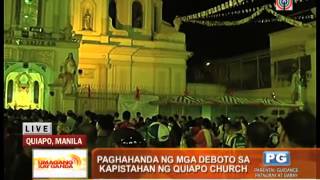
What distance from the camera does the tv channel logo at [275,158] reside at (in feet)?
10.4

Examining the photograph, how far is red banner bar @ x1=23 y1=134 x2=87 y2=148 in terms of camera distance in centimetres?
304

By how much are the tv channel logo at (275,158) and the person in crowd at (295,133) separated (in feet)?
0.16

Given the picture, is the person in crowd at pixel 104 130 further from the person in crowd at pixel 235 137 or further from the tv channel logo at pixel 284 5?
the tv channel logo at pixel 284 5

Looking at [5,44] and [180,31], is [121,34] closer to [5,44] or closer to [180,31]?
[180,31]

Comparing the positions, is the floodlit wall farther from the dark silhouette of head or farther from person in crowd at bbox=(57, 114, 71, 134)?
person in crowd at bbox=(57, 114, 71, 134)

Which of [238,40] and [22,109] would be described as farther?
[238,40]

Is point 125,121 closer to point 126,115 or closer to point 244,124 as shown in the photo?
point 126,115

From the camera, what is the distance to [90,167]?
10.1ft

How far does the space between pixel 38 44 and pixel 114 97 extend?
1.74 feet

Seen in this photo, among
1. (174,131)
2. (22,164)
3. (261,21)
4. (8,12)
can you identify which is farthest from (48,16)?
(261,21)

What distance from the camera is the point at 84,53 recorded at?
3168mm

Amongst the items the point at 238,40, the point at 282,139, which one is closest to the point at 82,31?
the point at 238,40

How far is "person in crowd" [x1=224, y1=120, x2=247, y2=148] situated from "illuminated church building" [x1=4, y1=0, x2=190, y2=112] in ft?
1.20

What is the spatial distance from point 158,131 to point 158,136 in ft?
0.11
